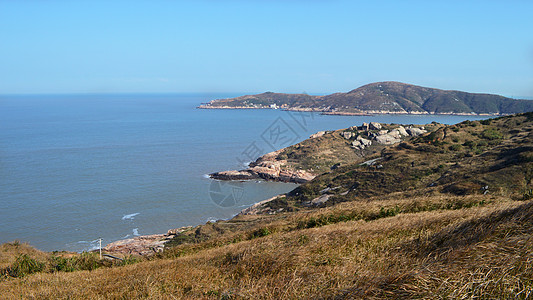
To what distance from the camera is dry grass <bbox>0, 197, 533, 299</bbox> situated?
314 cm

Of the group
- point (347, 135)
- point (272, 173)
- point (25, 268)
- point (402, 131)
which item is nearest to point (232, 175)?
point (272, 173)

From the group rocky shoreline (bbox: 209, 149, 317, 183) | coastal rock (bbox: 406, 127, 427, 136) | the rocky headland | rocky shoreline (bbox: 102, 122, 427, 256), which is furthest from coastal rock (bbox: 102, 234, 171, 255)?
coastal rock (bbox: 406, 127, 427, 136)

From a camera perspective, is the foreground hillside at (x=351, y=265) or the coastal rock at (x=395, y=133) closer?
the foreground hillside at (x=351, y=265)

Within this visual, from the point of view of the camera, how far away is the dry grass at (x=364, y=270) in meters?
3.14

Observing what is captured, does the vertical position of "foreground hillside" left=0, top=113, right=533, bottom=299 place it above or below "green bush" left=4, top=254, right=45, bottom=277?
above

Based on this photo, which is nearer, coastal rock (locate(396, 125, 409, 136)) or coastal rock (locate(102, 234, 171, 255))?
coastal rock (locate(102, 234, 171, 255))

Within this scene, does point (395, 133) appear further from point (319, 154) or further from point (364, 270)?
point (364, 270)

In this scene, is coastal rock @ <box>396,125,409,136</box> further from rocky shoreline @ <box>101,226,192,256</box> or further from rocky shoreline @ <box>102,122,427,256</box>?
rocky shoreline @ <box>101,226,192,256</box>

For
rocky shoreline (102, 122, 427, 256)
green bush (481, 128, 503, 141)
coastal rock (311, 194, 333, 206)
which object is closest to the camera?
rocky shoreline (102, 122, 427, 256)

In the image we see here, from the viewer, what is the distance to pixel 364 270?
4984mm

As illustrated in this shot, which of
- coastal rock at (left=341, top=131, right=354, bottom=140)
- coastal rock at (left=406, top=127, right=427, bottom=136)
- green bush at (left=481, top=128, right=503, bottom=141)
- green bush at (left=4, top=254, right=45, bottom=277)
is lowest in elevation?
green bush at (left=4, top=254, right=45, bottom=277)

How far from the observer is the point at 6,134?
326 ft

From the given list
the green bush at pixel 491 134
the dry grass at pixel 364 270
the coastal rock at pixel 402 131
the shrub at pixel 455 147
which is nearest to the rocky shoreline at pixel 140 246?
the dry grass at pixel 364 270

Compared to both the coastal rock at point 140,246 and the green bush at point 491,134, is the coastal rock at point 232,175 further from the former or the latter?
the green bush at point 491,134
